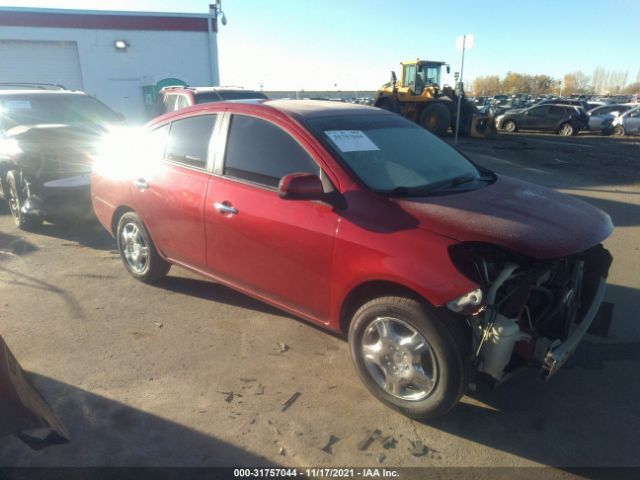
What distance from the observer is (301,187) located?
2.90 meters

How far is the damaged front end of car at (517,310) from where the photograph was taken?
2553 mm

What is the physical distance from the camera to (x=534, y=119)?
22.8 meters

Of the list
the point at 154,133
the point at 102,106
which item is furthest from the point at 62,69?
the point at 154,133

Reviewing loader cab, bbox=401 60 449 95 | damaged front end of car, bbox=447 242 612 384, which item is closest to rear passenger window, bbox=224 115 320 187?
damaged front end of car, bbox=447 242 612 384

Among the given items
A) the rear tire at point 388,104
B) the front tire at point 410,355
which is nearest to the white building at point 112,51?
the rear tire at point 388,104

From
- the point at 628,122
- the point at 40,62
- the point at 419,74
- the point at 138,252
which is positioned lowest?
the point at 628,122

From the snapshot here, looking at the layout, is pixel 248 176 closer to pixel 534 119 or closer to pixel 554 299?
pixel 554 299

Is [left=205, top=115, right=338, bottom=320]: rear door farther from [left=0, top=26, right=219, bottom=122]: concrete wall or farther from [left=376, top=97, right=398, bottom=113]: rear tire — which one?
[left=0, top=26, right=219, bottom=122]: concrete wall

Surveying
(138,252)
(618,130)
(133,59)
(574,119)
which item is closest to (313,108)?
(138,252)

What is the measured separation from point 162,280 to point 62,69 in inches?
755

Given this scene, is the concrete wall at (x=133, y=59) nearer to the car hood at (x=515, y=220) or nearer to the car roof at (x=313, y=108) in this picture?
the car roof at (x=313, y=108)

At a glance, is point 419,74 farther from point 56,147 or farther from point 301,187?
point 301,187

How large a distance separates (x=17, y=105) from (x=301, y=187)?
6.53m

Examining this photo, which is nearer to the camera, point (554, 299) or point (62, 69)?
point (554, 299)
